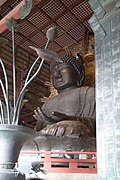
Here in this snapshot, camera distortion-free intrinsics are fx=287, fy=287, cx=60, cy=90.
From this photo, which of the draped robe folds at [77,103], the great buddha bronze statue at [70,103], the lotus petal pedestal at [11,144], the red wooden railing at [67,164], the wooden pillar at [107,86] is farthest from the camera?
the draped robe folds at [77,103]

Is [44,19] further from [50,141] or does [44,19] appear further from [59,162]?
[59,162]

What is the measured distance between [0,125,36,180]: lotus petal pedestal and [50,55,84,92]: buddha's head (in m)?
2.87

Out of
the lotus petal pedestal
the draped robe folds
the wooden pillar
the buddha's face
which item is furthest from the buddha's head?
the lotus petal pedestal

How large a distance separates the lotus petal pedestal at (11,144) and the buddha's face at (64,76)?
2.87 metres

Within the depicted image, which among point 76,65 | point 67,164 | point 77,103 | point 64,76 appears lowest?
point 67,164

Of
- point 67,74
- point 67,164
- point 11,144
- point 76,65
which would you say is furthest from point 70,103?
point 11,144

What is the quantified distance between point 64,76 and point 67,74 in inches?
2.6

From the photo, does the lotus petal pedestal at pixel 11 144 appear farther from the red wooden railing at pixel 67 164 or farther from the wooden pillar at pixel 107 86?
the red wooden railing at pixel 67 164

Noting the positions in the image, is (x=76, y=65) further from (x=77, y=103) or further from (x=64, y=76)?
(x=77, y=103)

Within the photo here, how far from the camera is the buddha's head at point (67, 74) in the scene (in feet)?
13.3

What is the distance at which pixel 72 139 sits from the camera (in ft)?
8.89

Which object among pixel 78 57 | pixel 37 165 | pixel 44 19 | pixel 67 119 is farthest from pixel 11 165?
pixel 44 19

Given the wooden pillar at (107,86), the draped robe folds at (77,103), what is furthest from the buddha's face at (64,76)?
the wooden pillar at (107,86)

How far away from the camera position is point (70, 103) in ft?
12.1
